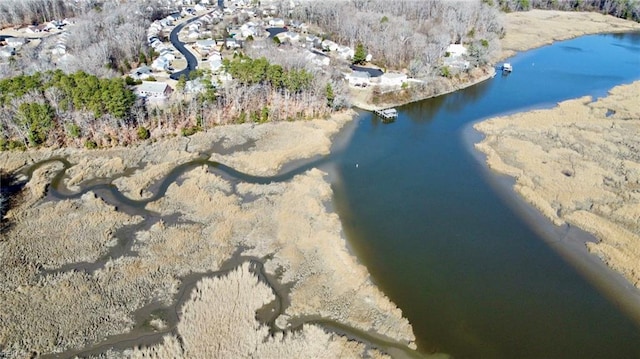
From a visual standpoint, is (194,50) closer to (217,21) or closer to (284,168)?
(217,21)

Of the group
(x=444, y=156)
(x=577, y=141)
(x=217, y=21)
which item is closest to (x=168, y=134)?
(x=444, y=156)

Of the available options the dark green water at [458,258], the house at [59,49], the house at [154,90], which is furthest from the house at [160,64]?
the dark green water at [458,258]

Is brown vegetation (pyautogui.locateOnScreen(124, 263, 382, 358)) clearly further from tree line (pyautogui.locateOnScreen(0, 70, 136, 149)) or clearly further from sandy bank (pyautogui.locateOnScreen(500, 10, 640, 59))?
sandy bank (pyautogui.locateOnScreen(500, 10, 640, 59))

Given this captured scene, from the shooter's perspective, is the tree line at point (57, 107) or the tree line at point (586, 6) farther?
the tree line at point (586, 6)

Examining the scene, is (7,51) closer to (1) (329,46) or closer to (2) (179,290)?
(1) (329,46)

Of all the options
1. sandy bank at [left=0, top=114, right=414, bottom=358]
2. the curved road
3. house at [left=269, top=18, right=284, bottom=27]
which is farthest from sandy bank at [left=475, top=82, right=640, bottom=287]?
house at [left=269, top=18, right=284, bottom=27]

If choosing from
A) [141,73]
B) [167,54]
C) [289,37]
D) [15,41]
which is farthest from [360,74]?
[15,41]

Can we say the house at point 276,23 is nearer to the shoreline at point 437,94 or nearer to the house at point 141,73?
the house at point 141,73

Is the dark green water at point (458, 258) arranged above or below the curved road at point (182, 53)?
below
